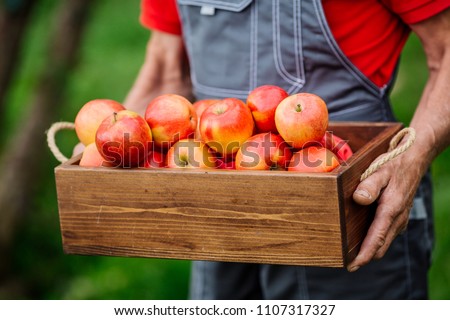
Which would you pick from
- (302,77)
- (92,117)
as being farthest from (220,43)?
(92,117)

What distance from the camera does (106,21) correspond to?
7934 millimetres

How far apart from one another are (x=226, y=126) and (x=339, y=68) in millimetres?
515

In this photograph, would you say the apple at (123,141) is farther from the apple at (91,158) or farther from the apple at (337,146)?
the apple at (337,146)

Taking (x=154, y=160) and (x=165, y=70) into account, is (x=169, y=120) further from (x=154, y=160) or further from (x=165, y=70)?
(x=165, y=70)

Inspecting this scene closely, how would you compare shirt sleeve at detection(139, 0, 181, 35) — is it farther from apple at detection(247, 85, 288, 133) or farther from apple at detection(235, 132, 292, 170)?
apple at detection(235, 132, 292, 170)

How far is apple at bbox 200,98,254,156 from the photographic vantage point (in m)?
1.67

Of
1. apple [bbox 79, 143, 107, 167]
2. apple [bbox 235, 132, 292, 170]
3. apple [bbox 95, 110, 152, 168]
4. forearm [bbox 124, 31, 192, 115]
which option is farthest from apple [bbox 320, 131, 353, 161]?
forearm [bbox 124, 31, 192, 115]

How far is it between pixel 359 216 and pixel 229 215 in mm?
312

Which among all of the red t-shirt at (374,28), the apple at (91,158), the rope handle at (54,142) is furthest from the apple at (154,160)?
A: the red t-shirt at (374,28)

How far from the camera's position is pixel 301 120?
63.7 inches

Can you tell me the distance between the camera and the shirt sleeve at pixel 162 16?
2.33 m

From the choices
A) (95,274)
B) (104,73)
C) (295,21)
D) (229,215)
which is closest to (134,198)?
(229,215)

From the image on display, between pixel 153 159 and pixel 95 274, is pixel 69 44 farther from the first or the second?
pixel 153 159

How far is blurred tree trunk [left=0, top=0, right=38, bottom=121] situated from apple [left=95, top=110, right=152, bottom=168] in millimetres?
2121
